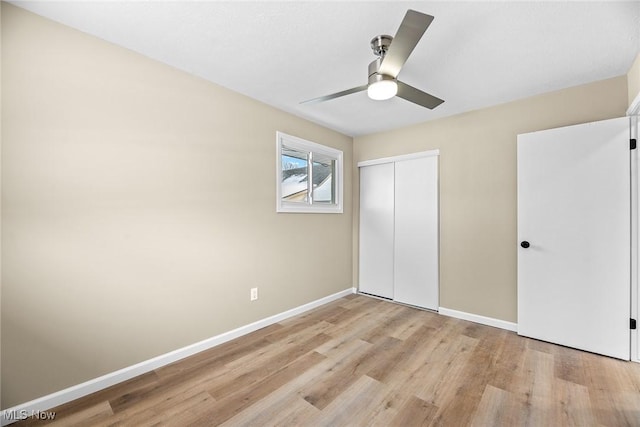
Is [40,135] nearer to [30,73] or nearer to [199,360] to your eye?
[30,73]

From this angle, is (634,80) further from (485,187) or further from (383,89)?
(383,89)

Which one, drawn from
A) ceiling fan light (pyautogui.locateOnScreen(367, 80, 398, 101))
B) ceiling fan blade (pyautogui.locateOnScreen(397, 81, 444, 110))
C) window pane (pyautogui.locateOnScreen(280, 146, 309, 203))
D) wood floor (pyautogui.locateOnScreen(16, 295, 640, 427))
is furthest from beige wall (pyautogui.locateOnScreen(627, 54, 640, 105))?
window pane (pyautogui.locateOnScreen(280, 146, 309, 203))

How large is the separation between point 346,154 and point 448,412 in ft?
10.6

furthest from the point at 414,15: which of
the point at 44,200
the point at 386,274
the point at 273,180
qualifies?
the point at 386,274

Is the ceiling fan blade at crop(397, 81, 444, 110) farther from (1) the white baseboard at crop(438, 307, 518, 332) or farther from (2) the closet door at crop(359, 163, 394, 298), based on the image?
(1) the white baseboard at crop(438, 307, 518, 332)

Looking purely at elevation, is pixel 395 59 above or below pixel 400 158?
above

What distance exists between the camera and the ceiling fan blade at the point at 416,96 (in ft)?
6.21

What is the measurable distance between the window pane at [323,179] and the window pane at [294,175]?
0.65ft

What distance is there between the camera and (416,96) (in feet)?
6.63

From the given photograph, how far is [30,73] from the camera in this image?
5.28 feet

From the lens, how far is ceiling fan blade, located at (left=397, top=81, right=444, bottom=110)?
1.89 meters

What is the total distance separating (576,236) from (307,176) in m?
2.78

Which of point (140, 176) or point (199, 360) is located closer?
point (140, 176)

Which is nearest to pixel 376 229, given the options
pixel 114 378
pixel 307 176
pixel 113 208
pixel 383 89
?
pixel 307 176
